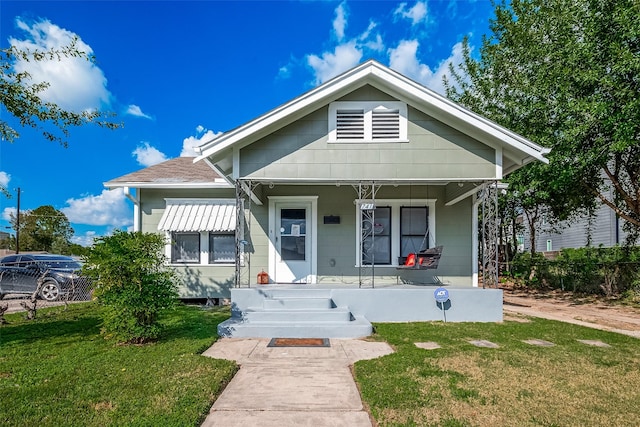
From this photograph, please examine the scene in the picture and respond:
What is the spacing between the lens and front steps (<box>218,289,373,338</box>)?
6.59 meters

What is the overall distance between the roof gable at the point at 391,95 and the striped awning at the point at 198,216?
2.25 metres

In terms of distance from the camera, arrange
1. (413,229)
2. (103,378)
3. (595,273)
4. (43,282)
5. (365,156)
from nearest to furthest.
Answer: (103,378) → (365,156) → (413,229) → (43,282) → (595,273)

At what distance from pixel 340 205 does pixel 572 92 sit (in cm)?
764

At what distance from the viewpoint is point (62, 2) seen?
33.4ft

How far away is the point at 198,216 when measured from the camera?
32.4 ft

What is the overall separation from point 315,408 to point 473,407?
159cm

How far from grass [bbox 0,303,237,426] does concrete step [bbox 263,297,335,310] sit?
1.27m

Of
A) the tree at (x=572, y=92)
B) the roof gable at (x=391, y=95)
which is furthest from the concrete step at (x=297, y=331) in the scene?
the tree at (x=572, y=92)

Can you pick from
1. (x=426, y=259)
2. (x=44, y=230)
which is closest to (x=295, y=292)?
(x=426, y=259)

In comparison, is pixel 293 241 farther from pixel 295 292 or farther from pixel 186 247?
pixel 186 247

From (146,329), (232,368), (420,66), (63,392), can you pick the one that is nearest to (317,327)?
(232,368)

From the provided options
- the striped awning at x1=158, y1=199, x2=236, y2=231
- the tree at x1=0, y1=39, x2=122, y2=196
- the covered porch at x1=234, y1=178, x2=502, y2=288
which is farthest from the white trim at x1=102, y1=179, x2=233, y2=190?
the tree at x1=0, y1=39, x2=122, y2=196

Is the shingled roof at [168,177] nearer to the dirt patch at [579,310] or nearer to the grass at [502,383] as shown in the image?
the grass at [502,383]

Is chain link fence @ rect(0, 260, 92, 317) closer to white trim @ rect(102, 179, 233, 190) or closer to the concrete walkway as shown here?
white trim @ rect(102, 179, 233, 190)
